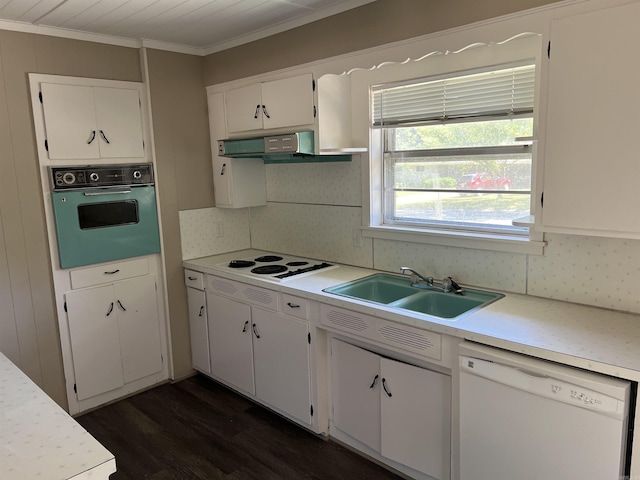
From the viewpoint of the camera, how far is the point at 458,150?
9.13 feet

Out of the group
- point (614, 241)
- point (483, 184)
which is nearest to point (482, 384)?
point (614, 241)

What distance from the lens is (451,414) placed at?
7.25 ft

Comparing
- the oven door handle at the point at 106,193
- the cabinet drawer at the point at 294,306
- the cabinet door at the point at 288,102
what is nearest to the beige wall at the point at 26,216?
the oven door handle at the point at 106,193

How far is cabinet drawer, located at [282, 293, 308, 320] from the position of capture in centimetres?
280

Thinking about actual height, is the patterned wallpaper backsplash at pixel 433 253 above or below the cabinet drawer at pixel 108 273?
above

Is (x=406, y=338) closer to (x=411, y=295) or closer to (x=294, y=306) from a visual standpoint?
(x=411, y=295)

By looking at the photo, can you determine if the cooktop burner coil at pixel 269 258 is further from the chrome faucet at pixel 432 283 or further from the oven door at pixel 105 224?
the chrome faucet at pixel 432 283

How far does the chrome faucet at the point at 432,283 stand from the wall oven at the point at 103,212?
1856 millimetres

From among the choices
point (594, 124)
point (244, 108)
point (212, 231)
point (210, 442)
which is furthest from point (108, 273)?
point (594, 124)

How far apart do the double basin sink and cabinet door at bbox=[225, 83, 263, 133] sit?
4.11 feet

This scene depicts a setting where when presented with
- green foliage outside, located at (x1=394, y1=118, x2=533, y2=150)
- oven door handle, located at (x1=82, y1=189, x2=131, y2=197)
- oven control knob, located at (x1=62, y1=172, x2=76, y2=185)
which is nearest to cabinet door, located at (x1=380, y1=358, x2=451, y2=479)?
green foliage outside, located at (x1=394, y1=118, x2=533, y2=150)

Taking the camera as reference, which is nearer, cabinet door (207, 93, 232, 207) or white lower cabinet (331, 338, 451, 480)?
white lower cabinet (331, 338, 451, 480)

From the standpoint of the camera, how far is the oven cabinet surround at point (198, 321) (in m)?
3.61

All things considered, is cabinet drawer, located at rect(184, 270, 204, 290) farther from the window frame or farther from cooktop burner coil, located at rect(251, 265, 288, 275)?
the window frame
